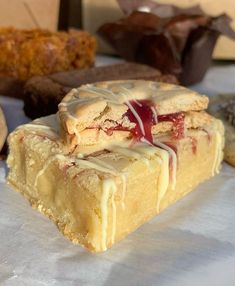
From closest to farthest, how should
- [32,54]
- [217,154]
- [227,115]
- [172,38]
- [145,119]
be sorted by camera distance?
[145,119] → [217,154] → [227,115] → [32,54] → [172,38]

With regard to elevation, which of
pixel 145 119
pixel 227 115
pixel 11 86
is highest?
pixel 145 119

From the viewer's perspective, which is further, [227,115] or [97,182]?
[227,115]

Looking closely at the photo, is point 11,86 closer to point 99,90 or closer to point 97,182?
point 99,90

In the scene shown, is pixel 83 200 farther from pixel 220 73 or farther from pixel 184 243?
pixel 220 73

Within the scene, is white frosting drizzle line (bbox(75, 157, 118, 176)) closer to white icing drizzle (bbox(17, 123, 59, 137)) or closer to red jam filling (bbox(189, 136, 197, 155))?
white icing drizzle (bbox(17, 123, 59, 137))

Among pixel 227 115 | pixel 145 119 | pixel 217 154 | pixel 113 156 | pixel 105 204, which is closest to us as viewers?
pixel 105 204

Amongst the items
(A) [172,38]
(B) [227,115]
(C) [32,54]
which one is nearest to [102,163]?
(B) [227,115]
